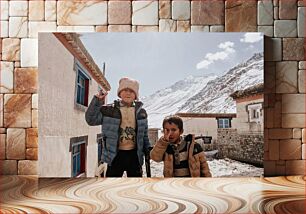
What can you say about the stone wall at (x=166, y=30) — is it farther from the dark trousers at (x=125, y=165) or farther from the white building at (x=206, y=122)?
the dark trousers at (x=125, y=165)

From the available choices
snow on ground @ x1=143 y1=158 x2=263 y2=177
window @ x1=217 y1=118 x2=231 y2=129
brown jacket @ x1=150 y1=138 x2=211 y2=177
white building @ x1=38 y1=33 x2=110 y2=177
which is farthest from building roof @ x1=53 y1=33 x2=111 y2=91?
window @ x1=217 y1=118 x2=231 y2=129

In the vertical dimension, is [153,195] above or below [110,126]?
below

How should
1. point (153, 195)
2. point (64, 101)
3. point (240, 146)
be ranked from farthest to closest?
1. point (240, 146)
2. point (64, 101)
3. point (153, 195)

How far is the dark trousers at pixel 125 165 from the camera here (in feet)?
10.4

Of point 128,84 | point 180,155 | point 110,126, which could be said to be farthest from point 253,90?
point 110,126

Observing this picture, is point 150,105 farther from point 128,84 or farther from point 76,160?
point 76,160

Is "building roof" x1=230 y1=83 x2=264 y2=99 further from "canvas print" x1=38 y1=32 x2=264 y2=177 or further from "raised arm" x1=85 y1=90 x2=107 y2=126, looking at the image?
"raised arm" x1=85 y1=90 x2=107 y2=126

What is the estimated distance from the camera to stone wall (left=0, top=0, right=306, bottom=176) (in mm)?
3227

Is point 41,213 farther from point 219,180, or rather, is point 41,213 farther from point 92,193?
point 219,180

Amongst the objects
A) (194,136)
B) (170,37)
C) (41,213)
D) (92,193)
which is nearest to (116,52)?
(170,37)

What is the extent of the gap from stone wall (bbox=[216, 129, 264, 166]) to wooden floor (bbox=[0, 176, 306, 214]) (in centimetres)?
16

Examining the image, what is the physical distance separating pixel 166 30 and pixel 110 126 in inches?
30.3

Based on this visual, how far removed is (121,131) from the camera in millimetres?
3176

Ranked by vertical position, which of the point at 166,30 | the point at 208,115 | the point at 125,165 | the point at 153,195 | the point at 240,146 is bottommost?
the point at 153,195
